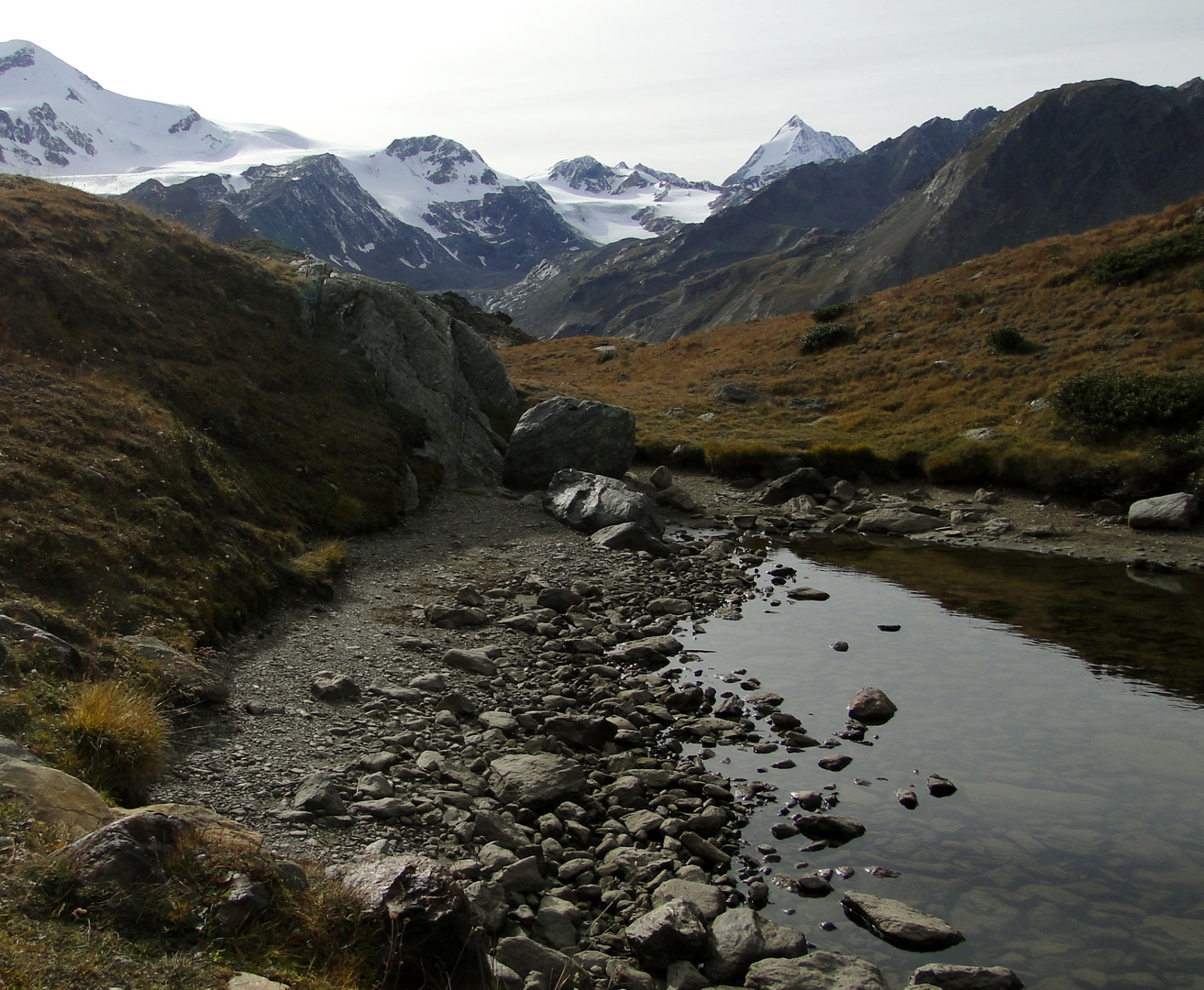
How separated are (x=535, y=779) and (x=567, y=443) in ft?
89.1

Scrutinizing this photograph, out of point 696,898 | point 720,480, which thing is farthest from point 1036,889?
point 720,480

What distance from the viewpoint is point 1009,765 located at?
14.3 meters

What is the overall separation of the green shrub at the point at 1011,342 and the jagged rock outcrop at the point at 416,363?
1169 inches

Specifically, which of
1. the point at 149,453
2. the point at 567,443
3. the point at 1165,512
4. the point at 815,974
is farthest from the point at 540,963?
the point at 1165,512

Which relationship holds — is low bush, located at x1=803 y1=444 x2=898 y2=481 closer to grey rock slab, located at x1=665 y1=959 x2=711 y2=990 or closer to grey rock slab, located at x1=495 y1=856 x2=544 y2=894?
grey rock slab, located at x1=495 y1=856 x2=544 y2=894

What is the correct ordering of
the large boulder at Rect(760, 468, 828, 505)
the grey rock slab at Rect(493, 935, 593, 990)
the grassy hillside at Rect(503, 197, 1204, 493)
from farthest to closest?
1. the large boulder at Rect(760, 468, 828, 505)
2. the grassy hillside at Rect(503, 197, 1204, 493)
3. the grey rock slab at Rect(493, 935, 593, 990)

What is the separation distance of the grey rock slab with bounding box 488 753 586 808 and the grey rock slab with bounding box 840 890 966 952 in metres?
4.37

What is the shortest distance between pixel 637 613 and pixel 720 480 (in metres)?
21.5

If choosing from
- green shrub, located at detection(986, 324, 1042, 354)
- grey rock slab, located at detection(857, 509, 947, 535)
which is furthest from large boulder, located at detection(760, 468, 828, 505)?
green shrub, located at detection(986, 324, 1042, 354)

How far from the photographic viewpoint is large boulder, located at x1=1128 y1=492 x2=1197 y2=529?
31141mm

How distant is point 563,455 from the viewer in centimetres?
3866

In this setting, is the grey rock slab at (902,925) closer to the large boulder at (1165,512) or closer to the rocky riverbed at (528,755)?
the rocky riverbed at (528,755)

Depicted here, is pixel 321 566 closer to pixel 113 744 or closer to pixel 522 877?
pixel 113 744

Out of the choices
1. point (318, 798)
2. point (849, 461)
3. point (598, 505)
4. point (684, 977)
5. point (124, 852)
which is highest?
point (849, 461)
